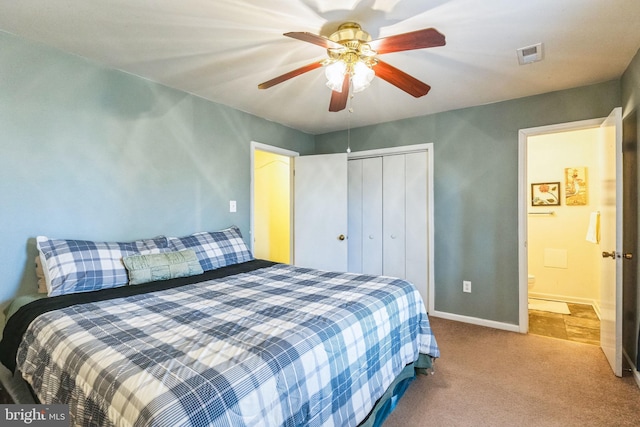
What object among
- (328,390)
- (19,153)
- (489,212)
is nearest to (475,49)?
(489,212)

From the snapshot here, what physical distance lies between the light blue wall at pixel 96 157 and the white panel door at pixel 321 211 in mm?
1074

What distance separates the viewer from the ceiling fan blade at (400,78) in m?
1.79

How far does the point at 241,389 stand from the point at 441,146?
3.28m

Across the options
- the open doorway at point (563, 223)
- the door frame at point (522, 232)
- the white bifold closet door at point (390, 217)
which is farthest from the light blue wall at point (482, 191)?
the open doorway at point (563, 223)

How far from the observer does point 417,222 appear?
364 centimetres

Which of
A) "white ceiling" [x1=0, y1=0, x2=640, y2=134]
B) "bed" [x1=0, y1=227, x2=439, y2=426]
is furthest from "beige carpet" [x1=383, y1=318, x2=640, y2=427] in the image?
"white ceiling" [x1=0, y1=0, x2=640, y2=134]

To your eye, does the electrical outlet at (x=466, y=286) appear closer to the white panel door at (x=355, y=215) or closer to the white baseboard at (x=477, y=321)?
the white baseboard at (x=477, y=321)

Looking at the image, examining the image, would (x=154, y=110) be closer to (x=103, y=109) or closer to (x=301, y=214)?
(x=103, y=109)

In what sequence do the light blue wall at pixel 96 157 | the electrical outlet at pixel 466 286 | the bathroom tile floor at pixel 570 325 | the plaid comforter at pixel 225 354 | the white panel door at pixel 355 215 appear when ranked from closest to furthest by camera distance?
the plaid comforter at pixel 225 354 → the light blue wall at pixel 96 157 → the bathroom tile floor at pixel 570 325 → the electrical outlet at pixel 466 286 → the white panel door at pixel 355 215

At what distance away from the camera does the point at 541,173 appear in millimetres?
4266

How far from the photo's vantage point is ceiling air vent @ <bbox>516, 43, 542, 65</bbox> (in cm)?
207

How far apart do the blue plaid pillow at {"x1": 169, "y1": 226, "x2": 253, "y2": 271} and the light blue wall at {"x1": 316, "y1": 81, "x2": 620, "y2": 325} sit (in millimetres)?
2221

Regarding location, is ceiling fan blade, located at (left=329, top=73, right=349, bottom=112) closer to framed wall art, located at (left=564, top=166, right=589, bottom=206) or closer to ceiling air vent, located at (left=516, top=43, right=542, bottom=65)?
ceiling air vent, located at (left=516, top=43, right=542, bottom=65)

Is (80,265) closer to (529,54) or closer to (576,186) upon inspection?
(529,54)
